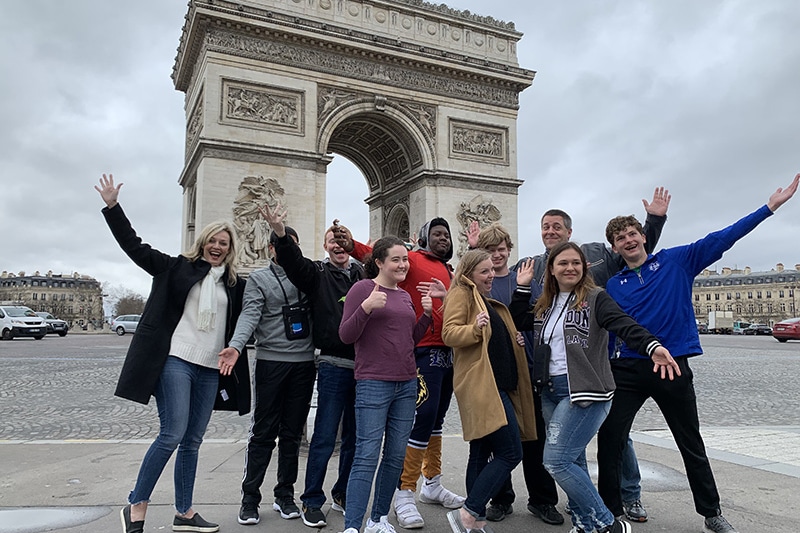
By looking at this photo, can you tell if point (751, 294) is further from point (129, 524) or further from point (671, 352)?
point (129, 524)

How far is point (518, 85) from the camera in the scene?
24.6 meters

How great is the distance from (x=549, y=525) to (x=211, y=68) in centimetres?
1903

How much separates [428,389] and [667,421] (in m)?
1.34

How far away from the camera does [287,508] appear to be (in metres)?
3.58

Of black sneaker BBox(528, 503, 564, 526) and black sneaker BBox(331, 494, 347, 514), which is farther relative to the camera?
black sneaker BBox(331, 494, 347, 514)

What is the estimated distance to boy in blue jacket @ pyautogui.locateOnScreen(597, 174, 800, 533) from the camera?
332cm

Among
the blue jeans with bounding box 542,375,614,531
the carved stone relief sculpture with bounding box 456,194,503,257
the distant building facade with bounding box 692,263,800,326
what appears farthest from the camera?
the distant building facade with bounding box 692,263,800,326

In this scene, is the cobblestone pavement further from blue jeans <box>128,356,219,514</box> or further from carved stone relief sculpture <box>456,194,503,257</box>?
carved stone relief sculpture <box>456,194,503,257</box>

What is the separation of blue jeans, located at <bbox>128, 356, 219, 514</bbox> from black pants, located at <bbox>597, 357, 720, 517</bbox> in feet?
7.30

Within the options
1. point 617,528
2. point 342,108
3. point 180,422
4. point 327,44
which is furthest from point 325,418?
point 327,44

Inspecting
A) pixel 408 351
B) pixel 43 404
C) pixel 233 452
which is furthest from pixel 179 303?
pixel 43 404

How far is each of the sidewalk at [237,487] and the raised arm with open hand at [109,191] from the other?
1.76 metres

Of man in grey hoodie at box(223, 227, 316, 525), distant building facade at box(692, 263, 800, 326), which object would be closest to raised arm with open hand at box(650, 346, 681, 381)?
man in grey hoodie at box(223, 227, 316, 525)

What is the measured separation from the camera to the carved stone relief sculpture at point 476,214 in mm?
23016
